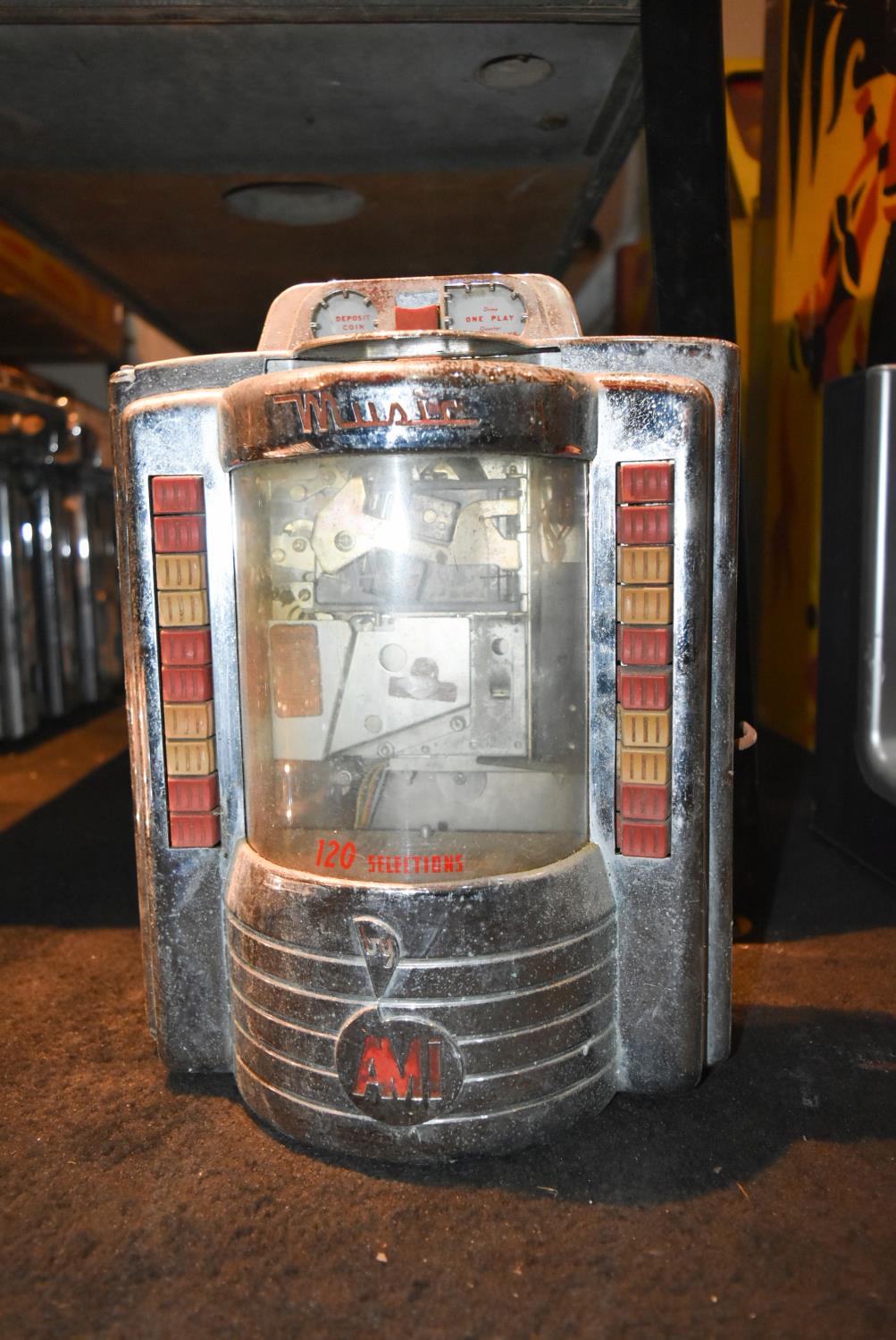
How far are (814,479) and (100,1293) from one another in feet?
14.9

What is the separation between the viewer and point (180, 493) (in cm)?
176

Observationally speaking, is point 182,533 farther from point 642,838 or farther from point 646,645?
point 642,838

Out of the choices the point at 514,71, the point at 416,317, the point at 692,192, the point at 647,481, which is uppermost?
the point at 514,71

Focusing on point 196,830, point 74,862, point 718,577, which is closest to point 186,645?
point 196,830

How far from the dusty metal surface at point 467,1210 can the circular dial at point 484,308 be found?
1.42 meters

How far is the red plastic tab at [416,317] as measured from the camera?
1839mm

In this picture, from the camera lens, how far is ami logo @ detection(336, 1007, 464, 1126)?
1615 mm

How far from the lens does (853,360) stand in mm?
4188

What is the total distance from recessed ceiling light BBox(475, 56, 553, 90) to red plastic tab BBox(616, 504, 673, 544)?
1646 millimetres

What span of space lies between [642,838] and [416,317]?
1.02 metres

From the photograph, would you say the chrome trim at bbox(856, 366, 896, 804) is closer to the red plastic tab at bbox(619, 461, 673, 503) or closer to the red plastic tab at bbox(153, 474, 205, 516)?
the red plastic tab at bbox(619, 461, 673, 503)

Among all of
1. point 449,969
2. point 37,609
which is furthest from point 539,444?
point 37,609

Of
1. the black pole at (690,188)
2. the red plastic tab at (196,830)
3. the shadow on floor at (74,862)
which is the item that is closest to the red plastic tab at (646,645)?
the red plastic tab at (196,830)

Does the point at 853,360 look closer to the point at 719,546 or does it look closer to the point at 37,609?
the point at 719,546
